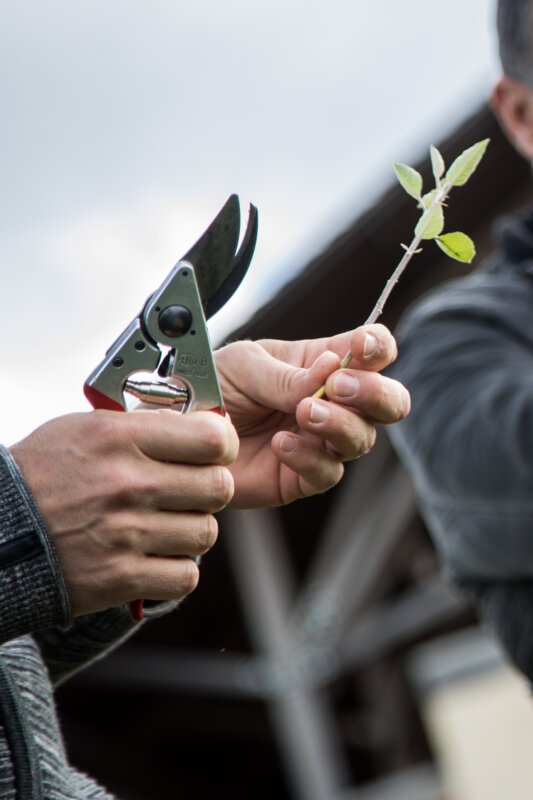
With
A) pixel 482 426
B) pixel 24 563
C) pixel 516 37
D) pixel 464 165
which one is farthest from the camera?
pixel 516 37

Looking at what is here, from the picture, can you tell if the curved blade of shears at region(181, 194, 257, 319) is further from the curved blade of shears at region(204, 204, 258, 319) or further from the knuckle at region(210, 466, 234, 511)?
the knuckle at region(210, 466, 234, 511)

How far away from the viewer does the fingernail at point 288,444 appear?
927mm

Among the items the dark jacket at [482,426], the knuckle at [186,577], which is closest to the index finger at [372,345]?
the knuckle at [186,577]

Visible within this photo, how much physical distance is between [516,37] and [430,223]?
1330 millimetres

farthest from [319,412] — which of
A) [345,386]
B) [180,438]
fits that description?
[180,438]

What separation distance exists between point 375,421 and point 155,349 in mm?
205

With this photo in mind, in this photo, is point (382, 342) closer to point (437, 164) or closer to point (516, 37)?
point (437, 164)

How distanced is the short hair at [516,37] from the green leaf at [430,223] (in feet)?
4.18

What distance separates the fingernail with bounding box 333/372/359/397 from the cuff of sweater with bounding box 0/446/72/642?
27 cm

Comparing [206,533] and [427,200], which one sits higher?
[427,200]

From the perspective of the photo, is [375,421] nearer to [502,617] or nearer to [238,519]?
[502,617]

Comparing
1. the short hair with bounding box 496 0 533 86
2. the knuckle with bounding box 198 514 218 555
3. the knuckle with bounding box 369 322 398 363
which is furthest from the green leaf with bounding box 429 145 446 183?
the short hair with bounding box 496 0 533 86

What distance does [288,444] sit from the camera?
93 centimetres

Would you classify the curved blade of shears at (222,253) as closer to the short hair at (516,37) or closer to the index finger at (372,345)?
the index finger at (372,345)
